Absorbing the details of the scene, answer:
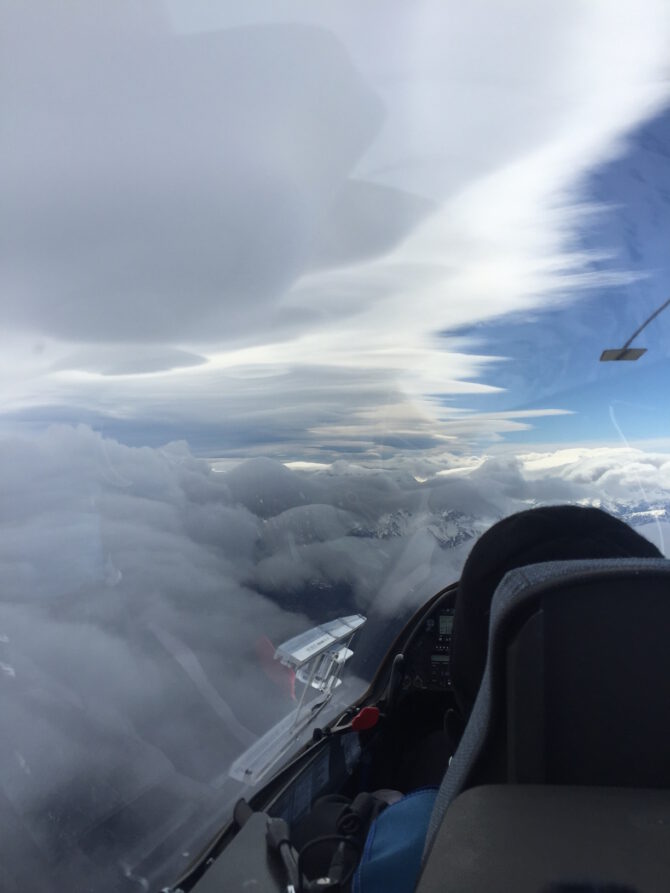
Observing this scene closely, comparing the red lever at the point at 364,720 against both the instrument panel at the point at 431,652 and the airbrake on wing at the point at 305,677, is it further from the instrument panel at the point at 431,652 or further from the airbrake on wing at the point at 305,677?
the instrument panel at the point at 431,652

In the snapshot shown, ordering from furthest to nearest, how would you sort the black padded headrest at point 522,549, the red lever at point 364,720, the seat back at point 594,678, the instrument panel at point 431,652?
the instrument panel at point 431,652, the red lever at point 364,720, the black padded headrest at point 522,549, the seat back at point 594,678

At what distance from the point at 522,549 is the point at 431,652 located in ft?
6.21

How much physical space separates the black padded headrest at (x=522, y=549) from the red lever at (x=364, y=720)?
104 cm

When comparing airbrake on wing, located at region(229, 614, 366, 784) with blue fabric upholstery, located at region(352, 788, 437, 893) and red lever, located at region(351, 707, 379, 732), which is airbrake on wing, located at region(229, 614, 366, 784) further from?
blue fabric upholstery, located at region(352, 788, 437, 893)

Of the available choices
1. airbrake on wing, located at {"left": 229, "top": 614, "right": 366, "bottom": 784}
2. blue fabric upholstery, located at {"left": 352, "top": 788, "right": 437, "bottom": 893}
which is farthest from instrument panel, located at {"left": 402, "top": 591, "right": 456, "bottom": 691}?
blue fabric upholstery, located at {"left": 352, "top": 788, "right": 437, "bottom": 893}

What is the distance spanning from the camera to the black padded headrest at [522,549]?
1.57m

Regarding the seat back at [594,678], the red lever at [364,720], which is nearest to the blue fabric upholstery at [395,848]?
the seat back at [594,678]

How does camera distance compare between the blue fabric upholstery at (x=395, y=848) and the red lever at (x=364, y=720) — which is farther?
the red lever at (x=364, y=720)

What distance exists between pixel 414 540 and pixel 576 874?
298cm

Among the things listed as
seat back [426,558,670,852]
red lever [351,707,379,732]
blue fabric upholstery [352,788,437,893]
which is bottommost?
red lever [351,707,379,732]

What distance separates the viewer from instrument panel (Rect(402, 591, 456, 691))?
324cm

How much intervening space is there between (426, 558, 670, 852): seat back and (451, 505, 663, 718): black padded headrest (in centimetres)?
51

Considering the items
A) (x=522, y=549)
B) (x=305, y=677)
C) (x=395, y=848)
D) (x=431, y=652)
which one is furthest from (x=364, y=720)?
(x=522, y=549)

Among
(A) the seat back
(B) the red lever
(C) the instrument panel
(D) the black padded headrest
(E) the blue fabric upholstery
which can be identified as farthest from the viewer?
(C) the instrument panel
